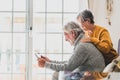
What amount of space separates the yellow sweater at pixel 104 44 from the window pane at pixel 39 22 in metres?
1.57

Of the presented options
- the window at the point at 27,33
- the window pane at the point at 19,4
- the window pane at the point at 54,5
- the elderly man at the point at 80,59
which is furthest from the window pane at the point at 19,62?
the elderly man at the point at 80,59

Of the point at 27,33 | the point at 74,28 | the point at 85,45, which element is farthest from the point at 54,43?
the point at 85,45

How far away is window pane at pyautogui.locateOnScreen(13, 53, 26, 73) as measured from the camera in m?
4.51

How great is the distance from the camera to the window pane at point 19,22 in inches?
176

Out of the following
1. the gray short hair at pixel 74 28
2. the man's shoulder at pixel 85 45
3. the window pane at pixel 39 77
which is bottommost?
the window pane at pixel 39 77

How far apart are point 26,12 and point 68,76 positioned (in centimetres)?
237

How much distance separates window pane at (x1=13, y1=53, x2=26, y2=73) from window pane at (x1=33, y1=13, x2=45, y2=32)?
542 mm

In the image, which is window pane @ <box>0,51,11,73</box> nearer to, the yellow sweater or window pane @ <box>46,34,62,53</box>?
window pane @ <box>46,34,62,53</box>

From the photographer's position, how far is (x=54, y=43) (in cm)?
447

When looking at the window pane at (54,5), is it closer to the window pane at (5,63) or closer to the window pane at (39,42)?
the window pane at (39,42)

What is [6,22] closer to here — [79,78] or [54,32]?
[54,32]

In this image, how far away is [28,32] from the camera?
4.36 meters

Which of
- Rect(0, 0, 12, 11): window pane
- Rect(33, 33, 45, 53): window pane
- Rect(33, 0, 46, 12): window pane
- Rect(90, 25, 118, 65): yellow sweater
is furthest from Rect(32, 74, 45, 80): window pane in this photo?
Rect(90, 25, 118, 65): yellow sweater

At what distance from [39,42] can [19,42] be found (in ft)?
1.21
